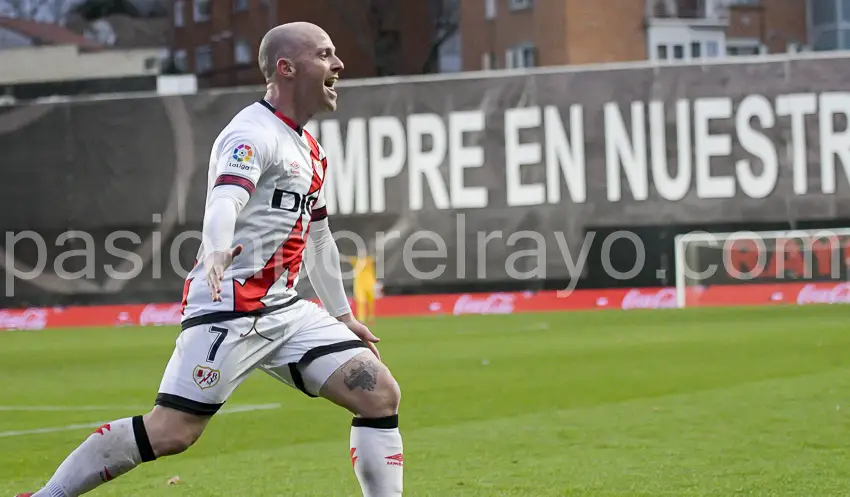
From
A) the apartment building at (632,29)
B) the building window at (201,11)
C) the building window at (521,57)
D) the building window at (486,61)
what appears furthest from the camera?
the building window at (201,11)

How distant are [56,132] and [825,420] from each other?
21.7m

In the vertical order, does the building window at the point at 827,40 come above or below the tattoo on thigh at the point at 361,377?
above

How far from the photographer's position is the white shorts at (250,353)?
580cm

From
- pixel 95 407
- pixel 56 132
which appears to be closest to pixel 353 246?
pixel 56 132

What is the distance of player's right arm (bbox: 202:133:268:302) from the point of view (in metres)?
5.46

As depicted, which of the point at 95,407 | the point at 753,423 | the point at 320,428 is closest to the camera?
the point at 753,423

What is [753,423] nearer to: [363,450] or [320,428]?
[320,428]

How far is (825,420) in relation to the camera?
33.3 ft

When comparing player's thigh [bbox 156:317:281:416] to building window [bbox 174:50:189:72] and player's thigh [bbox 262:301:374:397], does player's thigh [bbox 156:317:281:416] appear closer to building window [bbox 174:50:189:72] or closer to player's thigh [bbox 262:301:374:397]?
player's thigh [bbox 262:301:374:397]

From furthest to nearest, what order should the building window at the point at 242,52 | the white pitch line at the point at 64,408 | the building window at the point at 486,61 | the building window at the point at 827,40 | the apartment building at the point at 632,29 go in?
1. the building window at the point at 242,52
2. the building window at the point at 827,40
3. the building window at the point at 486,61
4. the apartment building at the point at 632,29
5. the white pitch line at the point at 64,408

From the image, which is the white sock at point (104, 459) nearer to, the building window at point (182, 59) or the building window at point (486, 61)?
the building window at point (486, 61)

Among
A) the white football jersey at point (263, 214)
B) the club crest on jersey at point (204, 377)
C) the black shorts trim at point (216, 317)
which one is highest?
the white football jersey at point (263, 214)

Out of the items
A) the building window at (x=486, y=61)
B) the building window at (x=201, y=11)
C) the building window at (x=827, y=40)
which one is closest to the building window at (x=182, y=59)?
the building window at (x=201, y=11)

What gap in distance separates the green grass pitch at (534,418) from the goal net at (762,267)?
202 inches
